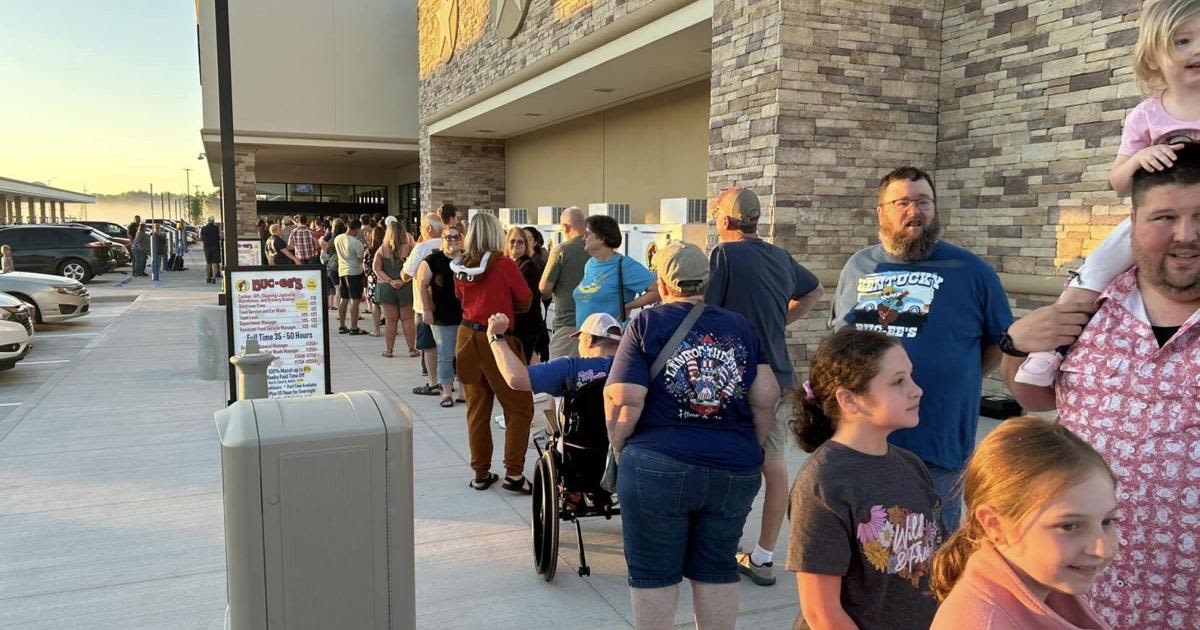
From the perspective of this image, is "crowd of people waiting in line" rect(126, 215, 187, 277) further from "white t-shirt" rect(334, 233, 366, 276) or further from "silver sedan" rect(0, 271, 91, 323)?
"white t-shirt" rect(334, 233, 366, 276)

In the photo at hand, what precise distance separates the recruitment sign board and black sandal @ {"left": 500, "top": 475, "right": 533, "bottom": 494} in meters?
1.95

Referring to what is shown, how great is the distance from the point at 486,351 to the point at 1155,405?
4272 mm

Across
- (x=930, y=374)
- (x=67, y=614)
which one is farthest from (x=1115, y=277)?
(x=67, y=614)

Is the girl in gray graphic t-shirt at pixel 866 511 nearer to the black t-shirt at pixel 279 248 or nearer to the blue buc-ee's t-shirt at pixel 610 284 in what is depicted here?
the blue buc-ee's t-shirt at pixel 610 284

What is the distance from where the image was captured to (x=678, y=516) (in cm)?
306

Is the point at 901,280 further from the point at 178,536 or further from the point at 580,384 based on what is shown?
the point at 178,536

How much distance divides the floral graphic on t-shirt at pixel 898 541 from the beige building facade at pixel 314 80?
86.2ft

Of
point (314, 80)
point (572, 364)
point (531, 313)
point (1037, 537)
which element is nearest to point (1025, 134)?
point (531, 313)

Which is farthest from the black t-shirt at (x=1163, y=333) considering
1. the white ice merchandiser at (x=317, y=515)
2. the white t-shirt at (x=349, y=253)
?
the white t-shirt at (x=349, y=253)

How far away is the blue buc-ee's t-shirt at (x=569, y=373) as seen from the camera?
408 cm

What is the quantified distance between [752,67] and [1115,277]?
277 inches

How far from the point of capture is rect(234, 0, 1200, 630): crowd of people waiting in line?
1580mm

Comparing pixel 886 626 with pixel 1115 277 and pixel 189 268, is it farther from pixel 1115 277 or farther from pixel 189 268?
pixel 189 268

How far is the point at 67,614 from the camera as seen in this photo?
4.08m
